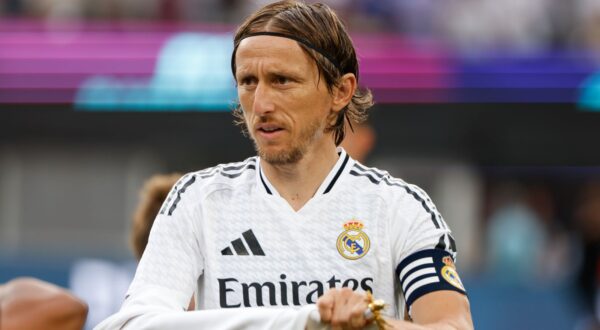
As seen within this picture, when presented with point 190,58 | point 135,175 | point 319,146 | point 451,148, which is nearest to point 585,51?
point 451,148

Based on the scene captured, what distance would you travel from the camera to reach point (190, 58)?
1263 cm

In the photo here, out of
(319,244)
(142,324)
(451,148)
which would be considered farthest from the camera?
(451,148)

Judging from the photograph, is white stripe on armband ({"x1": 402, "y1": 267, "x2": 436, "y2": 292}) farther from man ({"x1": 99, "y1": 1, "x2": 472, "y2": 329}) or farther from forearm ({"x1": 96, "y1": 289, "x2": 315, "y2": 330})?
forearm ({"x1": 96, "y1": 289, "x2": 315, "y2": 330})

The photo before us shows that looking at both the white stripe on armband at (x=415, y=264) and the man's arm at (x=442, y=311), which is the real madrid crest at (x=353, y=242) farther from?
the man's arm at (x=442, y=311)

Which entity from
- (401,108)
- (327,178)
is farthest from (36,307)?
(401,108)

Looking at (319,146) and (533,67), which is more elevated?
(533,67)

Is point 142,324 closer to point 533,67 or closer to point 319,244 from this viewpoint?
point 319,244

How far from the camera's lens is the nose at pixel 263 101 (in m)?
3.38

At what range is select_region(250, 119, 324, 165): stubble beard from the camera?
3.46 metres

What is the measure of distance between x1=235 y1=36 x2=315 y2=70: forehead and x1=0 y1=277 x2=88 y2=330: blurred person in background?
3.33 ft

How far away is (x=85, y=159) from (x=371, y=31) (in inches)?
135

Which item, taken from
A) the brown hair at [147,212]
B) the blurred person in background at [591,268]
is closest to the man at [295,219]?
the brown hair at [147,212]

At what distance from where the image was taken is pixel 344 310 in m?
2.85

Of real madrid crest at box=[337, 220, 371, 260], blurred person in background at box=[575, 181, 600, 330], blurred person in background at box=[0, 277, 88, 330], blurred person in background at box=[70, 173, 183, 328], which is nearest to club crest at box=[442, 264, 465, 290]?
real madrid crest at box=[337, 220, 371, 260]
